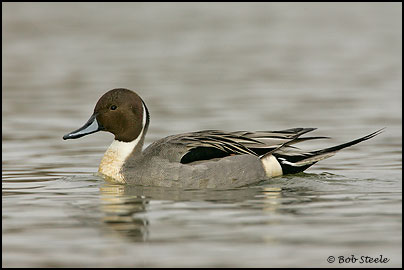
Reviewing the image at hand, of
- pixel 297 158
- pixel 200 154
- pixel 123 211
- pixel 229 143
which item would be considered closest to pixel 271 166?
pixel 297 158

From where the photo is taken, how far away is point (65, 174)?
10.3 metres

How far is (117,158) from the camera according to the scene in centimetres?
987

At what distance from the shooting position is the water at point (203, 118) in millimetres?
7020

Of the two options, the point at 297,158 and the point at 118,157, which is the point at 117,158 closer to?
the point at 118,157

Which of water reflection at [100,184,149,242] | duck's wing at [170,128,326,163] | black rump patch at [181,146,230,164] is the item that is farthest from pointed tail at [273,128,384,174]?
water reflection at [100,184,149,242]

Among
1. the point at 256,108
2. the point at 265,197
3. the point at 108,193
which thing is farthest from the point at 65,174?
the point at 256,108

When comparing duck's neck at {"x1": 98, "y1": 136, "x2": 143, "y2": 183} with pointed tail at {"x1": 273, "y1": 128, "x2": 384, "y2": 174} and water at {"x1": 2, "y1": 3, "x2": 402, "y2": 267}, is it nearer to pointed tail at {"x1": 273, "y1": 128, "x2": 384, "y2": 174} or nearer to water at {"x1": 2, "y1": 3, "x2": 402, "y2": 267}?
water at {"x1": 2, "y1": 3, "x2": 402, "y2": 267}

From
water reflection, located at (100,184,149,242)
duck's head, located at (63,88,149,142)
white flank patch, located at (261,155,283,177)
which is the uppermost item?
duck's head, located at (63,88,149,142)

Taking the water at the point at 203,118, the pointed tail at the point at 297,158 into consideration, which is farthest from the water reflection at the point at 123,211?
the pointed tail at the point at 297,158

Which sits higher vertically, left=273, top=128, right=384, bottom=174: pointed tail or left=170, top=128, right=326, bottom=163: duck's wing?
left=170, top=128, right=326, bottom=163: duck's wing

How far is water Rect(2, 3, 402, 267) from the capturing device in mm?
7020

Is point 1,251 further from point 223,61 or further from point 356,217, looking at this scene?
point 223,61

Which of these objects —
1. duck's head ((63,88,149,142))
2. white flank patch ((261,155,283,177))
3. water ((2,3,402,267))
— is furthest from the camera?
duck's head ((63,88,149,142))

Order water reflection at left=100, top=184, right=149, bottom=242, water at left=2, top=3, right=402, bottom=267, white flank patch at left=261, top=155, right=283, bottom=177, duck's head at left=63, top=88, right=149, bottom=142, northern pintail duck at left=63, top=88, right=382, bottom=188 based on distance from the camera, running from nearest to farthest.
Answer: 1. water at left=2, top=3, right=402, bottom=267
2. water reflection at left=100, top=184, right=149, bottom=242
3. northern pintail duck at left=63, top=88, right=382, bottom=188
4. white flank patch at left=261, top=155, right=283, bottom=177
5. duck's head at left=63, top=88, right=149, bottom=142
